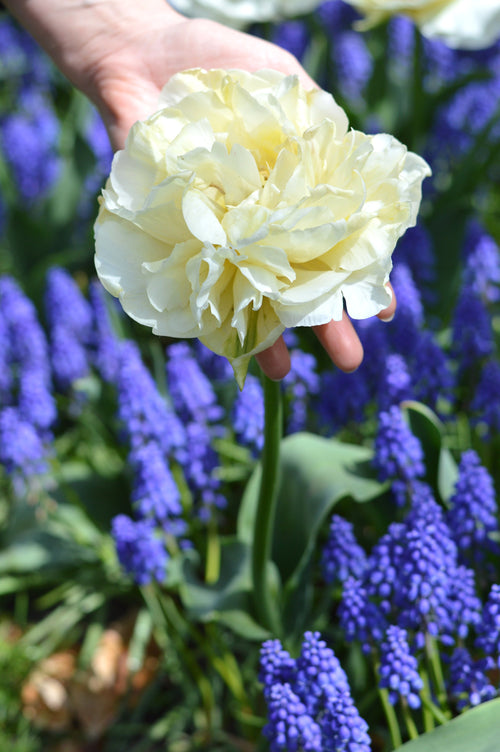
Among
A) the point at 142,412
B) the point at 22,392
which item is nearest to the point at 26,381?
the point at 22,392

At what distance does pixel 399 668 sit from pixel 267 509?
369 mm

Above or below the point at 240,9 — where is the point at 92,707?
below

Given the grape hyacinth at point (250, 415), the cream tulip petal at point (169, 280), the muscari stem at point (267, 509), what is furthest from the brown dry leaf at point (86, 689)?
the cream tulip petal at point (169, 280)

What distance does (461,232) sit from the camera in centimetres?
262

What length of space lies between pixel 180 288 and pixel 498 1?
1654 mm

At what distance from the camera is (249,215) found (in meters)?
0.97

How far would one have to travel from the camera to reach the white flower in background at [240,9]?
94.7 inches

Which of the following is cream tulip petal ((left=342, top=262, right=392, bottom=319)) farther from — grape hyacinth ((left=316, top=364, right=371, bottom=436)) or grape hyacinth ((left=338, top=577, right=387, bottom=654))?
grape hyacinth ((left=316, top=364, right=371, bottom=436))

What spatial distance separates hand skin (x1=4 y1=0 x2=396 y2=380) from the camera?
1.69 meters

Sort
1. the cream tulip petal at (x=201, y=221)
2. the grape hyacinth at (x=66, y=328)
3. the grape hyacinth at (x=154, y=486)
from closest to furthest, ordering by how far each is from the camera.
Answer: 1. the cream tulip petal at (x=201, y=221)
2. the grape hyacinth at (x=154, y=486)
3. the grape hyacinth at (x=66, y=328)

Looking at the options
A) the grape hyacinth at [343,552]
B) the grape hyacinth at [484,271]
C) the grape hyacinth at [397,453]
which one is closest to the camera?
the grape hyacinth at [343,552]

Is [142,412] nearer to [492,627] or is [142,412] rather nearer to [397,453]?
[397,453]

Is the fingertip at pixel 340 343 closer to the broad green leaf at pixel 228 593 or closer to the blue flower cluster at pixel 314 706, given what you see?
the blue flower cluster at pixel 314 706

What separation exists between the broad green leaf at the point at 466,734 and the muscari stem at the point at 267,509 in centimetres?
46
